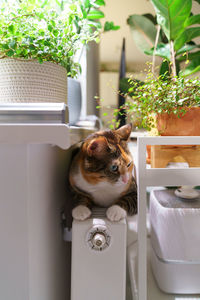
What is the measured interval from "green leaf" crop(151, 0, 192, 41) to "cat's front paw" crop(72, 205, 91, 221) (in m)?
0.75

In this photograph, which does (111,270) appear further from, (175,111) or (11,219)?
(175,111)

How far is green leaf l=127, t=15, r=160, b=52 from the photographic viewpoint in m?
1.35

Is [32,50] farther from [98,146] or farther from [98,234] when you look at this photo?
[98,234]

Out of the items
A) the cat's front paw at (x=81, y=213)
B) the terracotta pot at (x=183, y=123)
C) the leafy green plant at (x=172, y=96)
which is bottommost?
the cat's front paw at (x=81, y=213)

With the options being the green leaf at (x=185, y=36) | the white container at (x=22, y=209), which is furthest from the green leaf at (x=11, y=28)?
the green leaf at (x=185, y=36)

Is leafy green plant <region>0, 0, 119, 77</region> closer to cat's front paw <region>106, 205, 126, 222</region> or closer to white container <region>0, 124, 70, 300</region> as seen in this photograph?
white container <region>0, 124, 70, 300</region>

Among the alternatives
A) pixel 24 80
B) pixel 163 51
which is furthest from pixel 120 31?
pixel 24 80

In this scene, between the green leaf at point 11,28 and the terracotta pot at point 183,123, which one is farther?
the terracotta pot at point 183,123

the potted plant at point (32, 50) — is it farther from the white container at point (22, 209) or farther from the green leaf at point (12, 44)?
the white container at point (22, 209)

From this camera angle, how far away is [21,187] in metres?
0.50

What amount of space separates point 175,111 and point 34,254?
0.54m

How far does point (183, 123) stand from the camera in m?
0.68

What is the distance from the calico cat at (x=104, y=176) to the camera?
0.65m

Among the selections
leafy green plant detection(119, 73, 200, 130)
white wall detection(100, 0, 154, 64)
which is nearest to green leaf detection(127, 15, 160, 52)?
white wall detection(100, 0, 154, 64)
